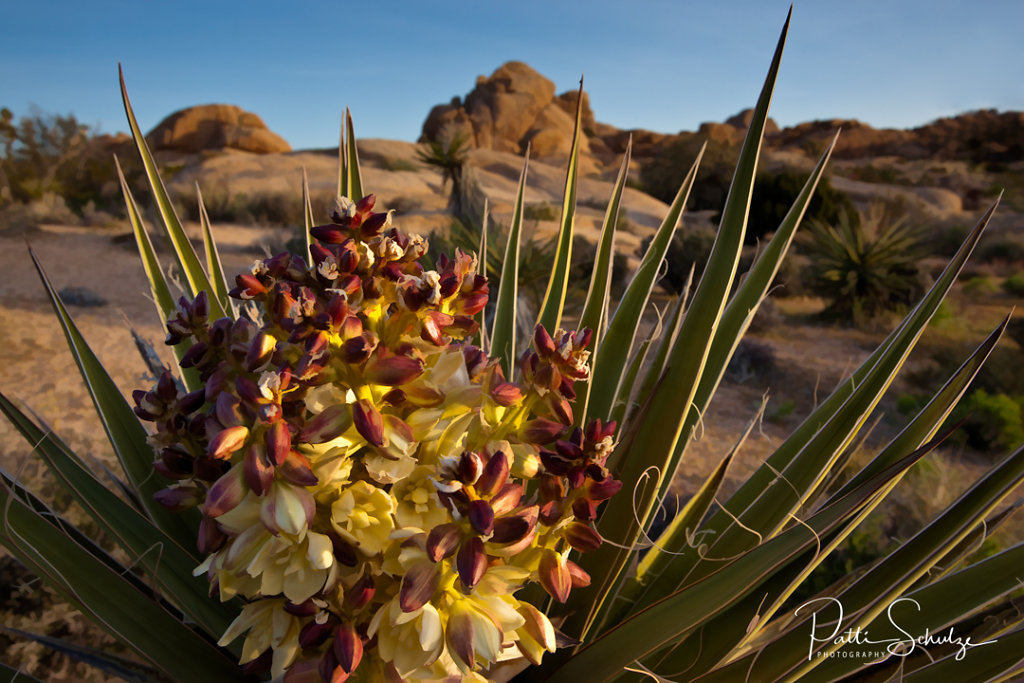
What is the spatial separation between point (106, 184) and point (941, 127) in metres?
46.3

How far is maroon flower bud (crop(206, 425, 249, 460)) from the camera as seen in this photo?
2.04 ft

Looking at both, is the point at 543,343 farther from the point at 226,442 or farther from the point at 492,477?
the point at 226,442

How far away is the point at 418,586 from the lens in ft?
2.09

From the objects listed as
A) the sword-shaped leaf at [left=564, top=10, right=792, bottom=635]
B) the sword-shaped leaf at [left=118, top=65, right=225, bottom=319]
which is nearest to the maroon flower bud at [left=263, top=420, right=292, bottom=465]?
the sword-shaped leaf at [left=564, top=10, right=792, bottom=635]

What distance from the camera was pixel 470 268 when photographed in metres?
0.87

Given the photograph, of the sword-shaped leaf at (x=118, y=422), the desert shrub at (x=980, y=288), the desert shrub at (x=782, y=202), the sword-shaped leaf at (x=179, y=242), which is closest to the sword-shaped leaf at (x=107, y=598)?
the sword-shaped leaf at (x=118, y=422)

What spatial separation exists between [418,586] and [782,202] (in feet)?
57.0

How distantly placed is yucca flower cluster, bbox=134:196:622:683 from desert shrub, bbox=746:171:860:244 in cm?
1459

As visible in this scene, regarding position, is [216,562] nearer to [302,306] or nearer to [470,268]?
A: [302,306]

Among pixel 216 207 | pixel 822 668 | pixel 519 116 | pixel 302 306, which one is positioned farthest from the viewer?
pixel 519 116

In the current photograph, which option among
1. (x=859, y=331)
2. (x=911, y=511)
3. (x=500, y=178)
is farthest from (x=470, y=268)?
(x=500, y=178)

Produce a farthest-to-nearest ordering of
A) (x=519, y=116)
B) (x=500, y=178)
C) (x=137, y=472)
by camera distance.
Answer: (x=519, y=116) < (x=500, y=178) < (x=137, y=472)

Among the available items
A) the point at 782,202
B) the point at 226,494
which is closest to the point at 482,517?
the point at 226,494

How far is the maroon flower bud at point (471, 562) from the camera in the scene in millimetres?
613
